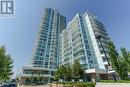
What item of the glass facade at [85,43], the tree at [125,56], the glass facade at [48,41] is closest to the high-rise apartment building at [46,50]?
the glass facade at [48,41]

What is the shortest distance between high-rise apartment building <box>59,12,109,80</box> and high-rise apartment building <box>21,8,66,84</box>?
7.62 meters

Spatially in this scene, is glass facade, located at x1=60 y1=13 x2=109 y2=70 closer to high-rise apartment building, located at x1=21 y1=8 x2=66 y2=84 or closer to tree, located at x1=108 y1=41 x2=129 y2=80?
high-rise apartment building, located at x1=21 y1=8 x2=66 y2=84

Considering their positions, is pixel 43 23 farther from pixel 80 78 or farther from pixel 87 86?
pixel 87 86

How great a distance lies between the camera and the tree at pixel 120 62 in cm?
4291

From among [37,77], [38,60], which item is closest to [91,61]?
[37,77]

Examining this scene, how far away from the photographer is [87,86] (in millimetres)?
24938

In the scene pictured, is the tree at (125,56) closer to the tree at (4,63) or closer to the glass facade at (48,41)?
the tree at (4,63)

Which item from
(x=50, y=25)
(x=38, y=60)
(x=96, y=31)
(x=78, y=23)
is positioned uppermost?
(x=50, y=25)

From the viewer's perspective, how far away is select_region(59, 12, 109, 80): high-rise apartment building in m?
73.2

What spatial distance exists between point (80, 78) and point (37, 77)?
3197 cm

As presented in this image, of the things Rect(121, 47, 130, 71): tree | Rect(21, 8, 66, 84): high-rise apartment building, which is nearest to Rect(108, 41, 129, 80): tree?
Rect(121, 47, 130, 71): tree

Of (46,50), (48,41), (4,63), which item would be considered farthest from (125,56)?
(48,41)

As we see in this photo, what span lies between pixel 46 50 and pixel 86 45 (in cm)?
3849

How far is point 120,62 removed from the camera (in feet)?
147
